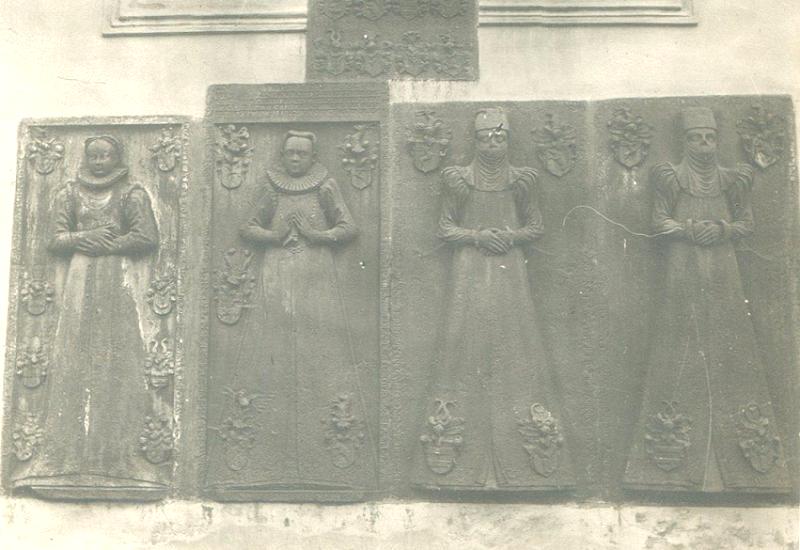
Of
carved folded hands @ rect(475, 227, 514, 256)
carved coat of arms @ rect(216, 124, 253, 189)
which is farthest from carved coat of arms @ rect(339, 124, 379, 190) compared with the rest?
carved folded hands @ rect(475, 227, 514, 256)

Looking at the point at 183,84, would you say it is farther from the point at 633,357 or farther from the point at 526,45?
the point at 633,357

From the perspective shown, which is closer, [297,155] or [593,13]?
[297,155]

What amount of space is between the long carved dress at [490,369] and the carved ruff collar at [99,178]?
2.29 meters

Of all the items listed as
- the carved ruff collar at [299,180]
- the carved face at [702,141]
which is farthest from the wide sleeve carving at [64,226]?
the carved face at [702,141]

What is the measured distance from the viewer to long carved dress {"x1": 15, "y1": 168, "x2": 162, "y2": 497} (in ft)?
25.3

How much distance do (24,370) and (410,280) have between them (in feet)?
8.98

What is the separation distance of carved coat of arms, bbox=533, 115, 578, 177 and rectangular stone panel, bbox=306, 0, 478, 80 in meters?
0.63

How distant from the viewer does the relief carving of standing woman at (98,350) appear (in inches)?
304

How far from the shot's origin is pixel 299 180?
26.2ft

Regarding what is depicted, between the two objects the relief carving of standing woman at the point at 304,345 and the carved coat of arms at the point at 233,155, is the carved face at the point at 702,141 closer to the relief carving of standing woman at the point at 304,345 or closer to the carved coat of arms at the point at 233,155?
the relief carving of standing woman at the point at 304,345

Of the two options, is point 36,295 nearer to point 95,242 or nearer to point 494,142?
point 95,242

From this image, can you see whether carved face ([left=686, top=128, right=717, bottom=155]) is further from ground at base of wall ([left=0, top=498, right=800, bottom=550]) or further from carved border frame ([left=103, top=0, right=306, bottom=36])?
carved border frame ([left=103, top=0, right=306, bottom=36])

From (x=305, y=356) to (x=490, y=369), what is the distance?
1252 millimetres

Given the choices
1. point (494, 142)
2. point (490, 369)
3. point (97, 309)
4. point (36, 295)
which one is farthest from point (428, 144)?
point (36, 295)
